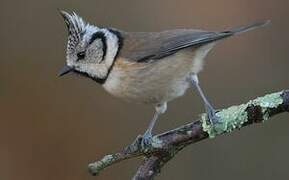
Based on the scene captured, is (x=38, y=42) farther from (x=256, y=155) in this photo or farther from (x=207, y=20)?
(x=256, y=155)

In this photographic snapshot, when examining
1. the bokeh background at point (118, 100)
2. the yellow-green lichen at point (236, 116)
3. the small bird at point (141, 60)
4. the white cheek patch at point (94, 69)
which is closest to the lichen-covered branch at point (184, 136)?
the yellow-green lichen at point (236, 116)

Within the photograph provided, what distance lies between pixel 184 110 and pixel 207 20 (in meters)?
0.83

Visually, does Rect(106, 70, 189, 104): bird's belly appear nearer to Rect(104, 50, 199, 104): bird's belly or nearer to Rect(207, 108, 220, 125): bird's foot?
Rect(104, 50, 199, 104): bird's belly

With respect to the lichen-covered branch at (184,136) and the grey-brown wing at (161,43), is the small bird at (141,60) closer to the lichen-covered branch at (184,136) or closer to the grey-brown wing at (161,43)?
the grey-brown wing at (161,43)

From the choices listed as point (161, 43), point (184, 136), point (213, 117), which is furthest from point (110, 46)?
point (184, 136)

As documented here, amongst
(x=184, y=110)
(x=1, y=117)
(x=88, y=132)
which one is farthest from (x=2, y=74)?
(x=184, y=110)

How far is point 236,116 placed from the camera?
312 cm

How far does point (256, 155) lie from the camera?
19.1 feet

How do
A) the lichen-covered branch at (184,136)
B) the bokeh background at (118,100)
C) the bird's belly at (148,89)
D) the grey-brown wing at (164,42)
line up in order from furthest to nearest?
the bokeh background at (118,100)
the grey-brown wing at (164,42)
the bird's belly at (148,89)
the lichen-covered branch at (184,136)

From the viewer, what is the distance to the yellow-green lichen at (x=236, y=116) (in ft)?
9.86

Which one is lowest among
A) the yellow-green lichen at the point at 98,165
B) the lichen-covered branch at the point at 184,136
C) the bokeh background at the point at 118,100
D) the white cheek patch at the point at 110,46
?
the yellow-green lichen at the point at 98,165

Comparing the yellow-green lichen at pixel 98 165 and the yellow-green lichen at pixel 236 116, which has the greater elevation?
the yellow-green lichen at pixel 236 116

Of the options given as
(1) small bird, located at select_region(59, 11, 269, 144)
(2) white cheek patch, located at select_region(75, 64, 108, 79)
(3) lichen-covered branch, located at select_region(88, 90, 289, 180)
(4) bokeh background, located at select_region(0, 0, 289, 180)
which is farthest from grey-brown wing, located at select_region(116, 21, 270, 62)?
(4) bokeh background, located at select_region(0, 0, 289, 180)

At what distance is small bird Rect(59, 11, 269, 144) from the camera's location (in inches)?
156
